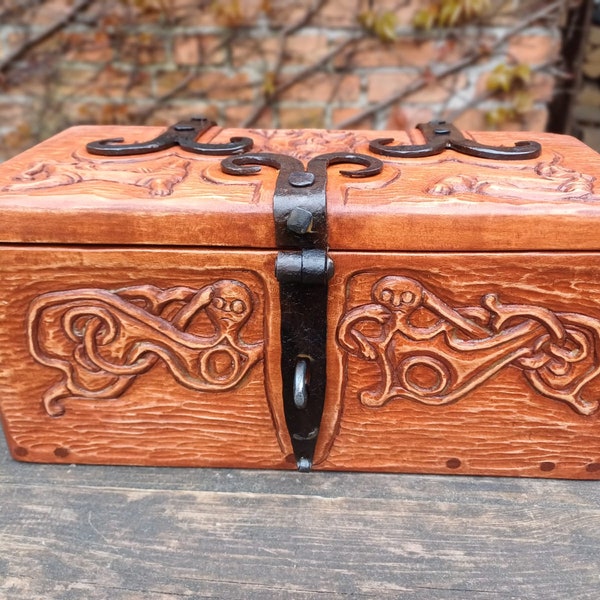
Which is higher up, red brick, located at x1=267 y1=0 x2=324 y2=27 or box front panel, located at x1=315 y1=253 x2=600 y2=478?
red brick, located at x1=267 y1=0 x2=324 y2=27

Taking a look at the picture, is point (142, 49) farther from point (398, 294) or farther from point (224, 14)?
point (398, 294)

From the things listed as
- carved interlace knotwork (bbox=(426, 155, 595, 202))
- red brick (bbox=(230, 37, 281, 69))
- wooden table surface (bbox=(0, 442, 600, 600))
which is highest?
carved interlace knotwork (bbox=(426, 155, 595, 202))

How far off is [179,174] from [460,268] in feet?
1.55

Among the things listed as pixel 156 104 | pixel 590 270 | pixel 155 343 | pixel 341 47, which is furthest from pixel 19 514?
pixel 341 47

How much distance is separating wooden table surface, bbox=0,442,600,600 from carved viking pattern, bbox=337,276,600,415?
0.18 meters

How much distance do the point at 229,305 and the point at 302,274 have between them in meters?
0.13

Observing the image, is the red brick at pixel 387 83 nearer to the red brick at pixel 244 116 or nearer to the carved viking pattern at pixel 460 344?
the red brick at pixel 244 116

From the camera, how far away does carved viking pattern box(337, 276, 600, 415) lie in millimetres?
855

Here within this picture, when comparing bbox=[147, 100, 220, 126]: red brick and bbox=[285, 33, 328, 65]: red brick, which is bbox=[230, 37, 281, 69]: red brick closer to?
bbox=[285, 33, 328, 65]: red brick

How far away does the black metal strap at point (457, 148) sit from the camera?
3.29 feet

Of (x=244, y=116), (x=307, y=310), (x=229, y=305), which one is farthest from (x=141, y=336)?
(x=244, y=116)

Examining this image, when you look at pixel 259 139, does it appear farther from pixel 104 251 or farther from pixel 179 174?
pixel 104 251

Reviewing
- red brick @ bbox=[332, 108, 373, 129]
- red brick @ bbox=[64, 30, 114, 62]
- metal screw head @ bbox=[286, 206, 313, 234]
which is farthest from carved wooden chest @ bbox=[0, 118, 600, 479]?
red brick @ bbox=[64, 30, 114, 62]

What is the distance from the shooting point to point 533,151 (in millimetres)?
1005
